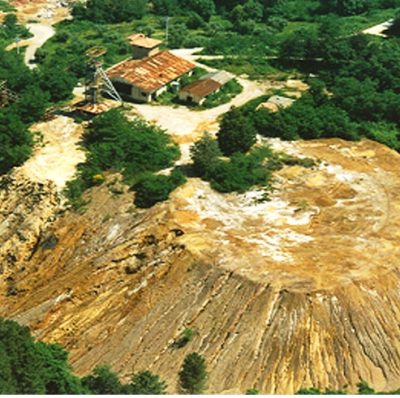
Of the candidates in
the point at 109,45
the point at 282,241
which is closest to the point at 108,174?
the point at 282,241

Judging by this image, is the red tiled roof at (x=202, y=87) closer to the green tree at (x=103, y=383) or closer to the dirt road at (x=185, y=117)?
the dirt road at (x=185, y=117)

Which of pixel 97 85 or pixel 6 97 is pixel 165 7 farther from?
pixel 97 85

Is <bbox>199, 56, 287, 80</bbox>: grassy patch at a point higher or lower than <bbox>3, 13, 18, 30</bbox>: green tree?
higher

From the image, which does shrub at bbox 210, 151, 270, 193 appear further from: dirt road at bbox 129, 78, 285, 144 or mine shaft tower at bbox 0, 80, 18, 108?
mine shaft tower at bbox 0, 80, 18, 108

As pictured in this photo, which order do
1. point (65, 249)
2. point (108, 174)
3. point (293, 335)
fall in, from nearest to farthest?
point (293, 335), point (65, 249), point (108, 174)

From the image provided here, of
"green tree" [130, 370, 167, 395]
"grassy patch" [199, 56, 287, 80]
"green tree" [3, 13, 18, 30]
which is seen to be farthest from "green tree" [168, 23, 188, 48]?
"green tree" [130, 370, 167, 395]

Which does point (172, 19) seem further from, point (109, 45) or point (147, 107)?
point (147, 107)

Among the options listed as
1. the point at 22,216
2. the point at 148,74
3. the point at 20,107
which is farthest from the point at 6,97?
the point at 22,216
